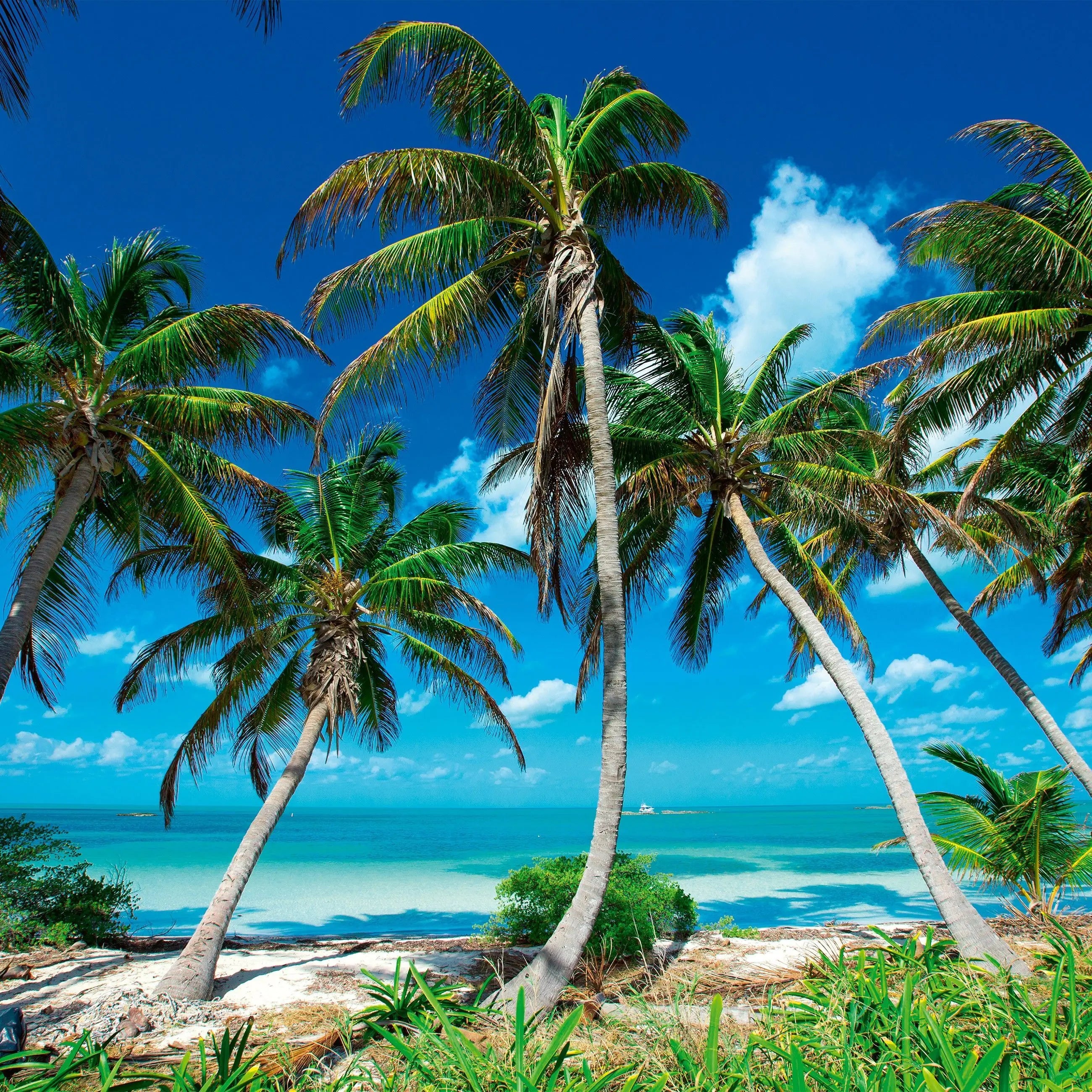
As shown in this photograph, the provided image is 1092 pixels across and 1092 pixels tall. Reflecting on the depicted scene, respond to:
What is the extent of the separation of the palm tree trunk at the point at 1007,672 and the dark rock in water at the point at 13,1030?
1331 centimetres

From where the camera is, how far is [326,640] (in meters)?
11.0

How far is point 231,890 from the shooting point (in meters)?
8.91

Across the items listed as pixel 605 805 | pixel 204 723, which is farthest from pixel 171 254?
pixel 605 805

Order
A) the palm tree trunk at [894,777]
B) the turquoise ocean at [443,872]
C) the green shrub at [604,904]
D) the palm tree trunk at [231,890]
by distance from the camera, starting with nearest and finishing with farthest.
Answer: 1. the palm tree trunk at [894,777]
2. the palm tree trunk at [231,890]
3. the green shrub at [604,904]
4. the turquoise ocean at [443,872]

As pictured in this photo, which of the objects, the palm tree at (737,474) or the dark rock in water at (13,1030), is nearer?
the dark rock in water at (13,1030)

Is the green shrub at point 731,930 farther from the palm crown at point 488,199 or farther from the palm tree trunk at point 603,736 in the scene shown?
the palm crown at point 488,199

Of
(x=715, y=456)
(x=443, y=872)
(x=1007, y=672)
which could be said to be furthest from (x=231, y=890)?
(x=443, y=872)

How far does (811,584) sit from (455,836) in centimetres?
4758

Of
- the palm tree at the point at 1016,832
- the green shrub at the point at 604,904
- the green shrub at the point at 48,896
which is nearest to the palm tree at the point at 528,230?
the green shrub at the point at 604,904

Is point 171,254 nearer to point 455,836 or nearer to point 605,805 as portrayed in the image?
point 605,805

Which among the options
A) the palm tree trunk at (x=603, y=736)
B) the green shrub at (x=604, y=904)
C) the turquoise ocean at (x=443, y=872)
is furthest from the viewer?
the turquoise ocean at (x=443, y=872)

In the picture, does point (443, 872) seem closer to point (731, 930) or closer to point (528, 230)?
point (731, 930)

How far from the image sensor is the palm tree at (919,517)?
35.3 feet

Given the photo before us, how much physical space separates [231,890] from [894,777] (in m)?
8.59
